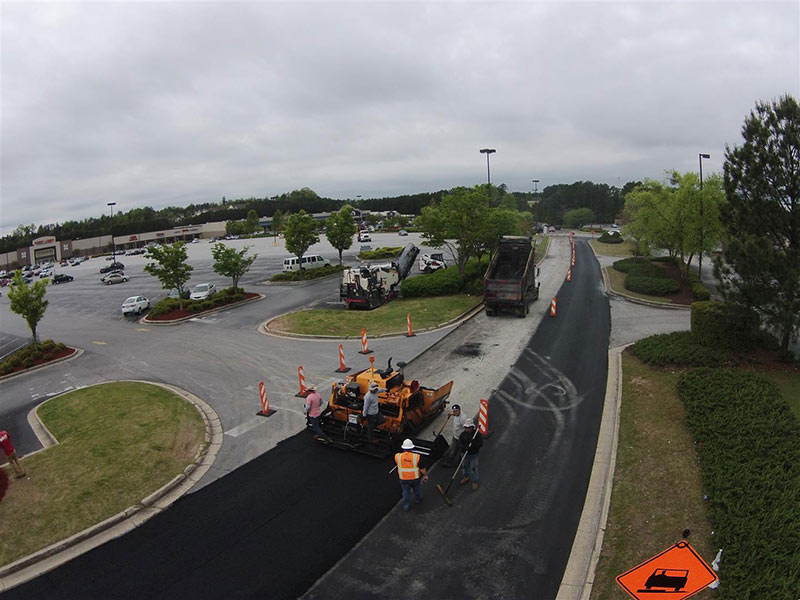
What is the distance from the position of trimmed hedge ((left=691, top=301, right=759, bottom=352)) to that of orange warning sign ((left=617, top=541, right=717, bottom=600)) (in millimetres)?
12951

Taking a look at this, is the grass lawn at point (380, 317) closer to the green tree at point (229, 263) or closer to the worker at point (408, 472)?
the green tree at point (229, 263)

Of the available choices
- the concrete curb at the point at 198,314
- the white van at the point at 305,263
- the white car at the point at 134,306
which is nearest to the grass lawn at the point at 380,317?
the concrete curb at the point at 198,314

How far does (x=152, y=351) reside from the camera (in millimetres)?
21719

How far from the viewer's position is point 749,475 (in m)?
8.67

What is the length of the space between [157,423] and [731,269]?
698 inches

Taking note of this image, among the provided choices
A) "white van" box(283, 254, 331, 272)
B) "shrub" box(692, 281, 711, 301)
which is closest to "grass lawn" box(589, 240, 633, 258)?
"shrub" box(692, 281, 711, 301)

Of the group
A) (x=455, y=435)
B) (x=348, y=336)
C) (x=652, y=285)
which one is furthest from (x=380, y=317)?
(x=652, y=285)

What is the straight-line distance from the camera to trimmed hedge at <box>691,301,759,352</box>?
50.4 feet

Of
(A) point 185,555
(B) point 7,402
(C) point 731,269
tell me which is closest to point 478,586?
(A) point 185,555

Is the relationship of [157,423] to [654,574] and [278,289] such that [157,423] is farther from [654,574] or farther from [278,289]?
[278,289]

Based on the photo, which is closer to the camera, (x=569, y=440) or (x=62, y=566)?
(x=62, y=566)

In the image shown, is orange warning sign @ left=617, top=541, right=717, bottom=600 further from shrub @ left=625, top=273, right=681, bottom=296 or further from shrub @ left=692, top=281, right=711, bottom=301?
shrub @ left=625, top=273, right=681, bottom=296

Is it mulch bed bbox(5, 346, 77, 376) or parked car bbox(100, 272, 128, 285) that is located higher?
parked car bbox(100, 272, 128, 285)

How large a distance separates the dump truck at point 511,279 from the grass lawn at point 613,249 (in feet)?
79.7
